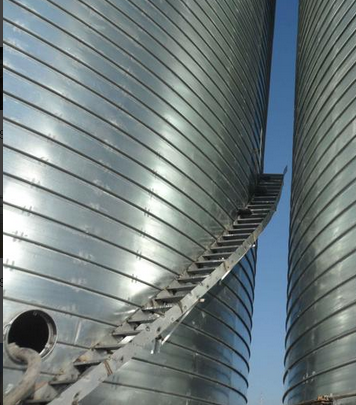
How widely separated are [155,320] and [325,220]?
3.66 metres

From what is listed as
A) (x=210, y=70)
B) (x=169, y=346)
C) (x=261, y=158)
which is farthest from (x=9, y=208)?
(x=261, y=158)

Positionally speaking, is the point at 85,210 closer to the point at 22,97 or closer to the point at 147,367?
the point at 22,97

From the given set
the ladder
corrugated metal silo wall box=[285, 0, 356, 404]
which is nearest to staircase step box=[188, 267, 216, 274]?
the ladder

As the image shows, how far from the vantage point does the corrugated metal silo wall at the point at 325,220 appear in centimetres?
809

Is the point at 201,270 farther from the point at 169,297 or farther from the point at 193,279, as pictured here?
the point at 169,297

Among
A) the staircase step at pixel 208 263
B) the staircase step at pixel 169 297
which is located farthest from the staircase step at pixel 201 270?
the staircase step at pixel 169 297

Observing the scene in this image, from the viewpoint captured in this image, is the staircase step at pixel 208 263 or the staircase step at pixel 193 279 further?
the staircase step at pixel 208 263

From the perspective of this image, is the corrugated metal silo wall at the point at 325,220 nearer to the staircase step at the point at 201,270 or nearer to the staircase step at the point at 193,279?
the staircase step at the point at 201,270

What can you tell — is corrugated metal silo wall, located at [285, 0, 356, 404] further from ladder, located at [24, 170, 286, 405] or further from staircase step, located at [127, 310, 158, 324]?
staircase step, located at [127, 310, 158, 324]

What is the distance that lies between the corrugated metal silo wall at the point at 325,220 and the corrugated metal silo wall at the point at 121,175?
1550 mm

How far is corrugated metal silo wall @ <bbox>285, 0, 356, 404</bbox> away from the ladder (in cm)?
139

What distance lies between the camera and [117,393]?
7.68 metres

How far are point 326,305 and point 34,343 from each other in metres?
4.73

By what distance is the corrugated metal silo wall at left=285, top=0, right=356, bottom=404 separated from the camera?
26.5 ft
